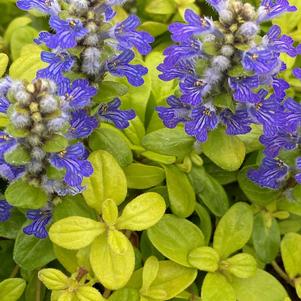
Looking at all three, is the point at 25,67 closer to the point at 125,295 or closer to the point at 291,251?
the point at 125,295

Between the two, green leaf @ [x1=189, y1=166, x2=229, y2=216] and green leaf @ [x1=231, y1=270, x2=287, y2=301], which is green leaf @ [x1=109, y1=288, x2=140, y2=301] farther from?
green leaf @ [x1=189, y1=166, x2=229, y2=216]

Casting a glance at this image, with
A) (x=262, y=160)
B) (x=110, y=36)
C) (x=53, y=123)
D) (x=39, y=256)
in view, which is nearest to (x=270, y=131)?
(x=262, y=160)

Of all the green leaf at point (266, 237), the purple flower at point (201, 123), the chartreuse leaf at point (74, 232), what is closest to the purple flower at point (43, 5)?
Answer: the purple flower at point (201, 123)

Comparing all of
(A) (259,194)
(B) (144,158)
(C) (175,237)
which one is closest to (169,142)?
(B) (144,158)

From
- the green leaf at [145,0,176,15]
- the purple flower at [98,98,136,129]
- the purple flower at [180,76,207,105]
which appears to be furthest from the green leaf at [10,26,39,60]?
the purple flower at [180,76,207,105]

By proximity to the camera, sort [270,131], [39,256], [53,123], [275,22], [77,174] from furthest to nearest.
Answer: [275,22] < [39,256] < [270,131] < [77,174] < [53,123]

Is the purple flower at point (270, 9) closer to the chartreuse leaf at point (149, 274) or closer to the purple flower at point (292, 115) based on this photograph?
the purple flower at point (292, 115)

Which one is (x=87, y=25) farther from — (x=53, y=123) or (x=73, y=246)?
(x=73, y=246)
